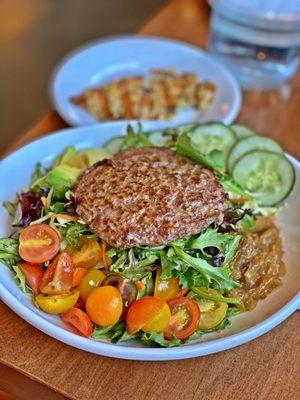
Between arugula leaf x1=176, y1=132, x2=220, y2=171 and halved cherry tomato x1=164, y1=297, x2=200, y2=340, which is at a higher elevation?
arugula leaf x1=176, y1=132, x2=220, y2=171

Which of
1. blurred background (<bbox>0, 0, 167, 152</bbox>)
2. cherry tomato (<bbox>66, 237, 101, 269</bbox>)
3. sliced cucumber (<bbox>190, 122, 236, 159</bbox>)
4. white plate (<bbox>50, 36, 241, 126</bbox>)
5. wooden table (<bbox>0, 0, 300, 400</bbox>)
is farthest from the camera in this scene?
blurred background (<bbox>0, 0, 167, 152</bbox>)

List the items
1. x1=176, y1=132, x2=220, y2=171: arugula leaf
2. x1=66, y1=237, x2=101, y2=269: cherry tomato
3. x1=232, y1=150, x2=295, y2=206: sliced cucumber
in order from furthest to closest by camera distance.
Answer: x1=232, y1=150, x2=295, y2=206: sliced cucumber
x1=176, y1=132, x2=220, y2=171: arugula leaf
x1=66, y1=237, x2=101, y2=269: cherry tomato

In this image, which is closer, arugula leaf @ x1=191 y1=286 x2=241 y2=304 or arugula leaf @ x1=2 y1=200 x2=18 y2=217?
arugula leaf @ x1=191 y1=286 x2=241 y2=304

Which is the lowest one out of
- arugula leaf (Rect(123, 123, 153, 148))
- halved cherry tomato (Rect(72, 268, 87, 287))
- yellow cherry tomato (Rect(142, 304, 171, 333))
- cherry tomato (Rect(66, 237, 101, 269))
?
yellow cherry tomato (Rect(142, 304, 171, 333))

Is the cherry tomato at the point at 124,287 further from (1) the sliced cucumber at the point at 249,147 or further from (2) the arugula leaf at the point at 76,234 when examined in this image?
(1) the sliced cucumber at the point at 249,147

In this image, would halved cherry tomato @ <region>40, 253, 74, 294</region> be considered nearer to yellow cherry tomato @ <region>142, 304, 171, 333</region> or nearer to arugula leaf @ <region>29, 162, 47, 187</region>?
yellow cherry tomato @ <region>142, 304, 171, 333</region>

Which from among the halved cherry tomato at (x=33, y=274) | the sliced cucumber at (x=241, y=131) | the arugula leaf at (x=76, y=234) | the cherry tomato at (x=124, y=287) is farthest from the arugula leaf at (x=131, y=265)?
the sliced cucumber at (x=241, y=131)

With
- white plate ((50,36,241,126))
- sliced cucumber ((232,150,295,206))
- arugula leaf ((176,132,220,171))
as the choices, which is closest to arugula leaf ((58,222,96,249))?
arugula leaf ((176,132,220,171))
